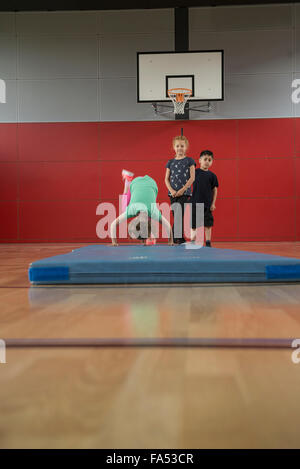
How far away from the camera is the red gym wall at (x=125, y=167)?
6.21 metres

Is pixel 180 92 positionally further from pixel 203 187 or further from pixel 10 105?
pixel 10 105

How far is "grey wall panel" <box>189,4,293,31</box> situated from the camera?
6.13m

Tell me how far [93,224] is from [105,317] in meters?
5.31

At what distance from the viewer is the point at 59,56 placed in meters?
6.30

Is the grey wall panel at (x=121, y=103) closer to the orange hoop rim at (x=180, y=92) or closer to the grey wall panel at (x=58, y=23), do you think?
the orange hoop rim at (x=180, y=92)

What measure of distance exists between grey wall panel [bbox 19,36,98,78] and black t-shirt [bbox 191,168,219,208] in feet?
Result: 11.0

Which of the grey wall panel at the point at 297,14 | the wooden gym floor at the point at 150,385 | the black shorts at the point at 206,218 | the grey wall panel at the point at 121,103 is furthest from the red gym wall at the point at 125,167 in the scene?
the wooden gym floor at the point at 150,385

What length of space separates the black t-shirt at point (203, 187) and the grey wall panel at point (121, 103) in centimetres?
253

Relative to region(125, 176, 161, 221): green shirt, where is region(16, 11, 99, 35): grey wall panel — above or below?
above

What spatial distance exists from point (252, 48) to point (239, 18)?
55 cm

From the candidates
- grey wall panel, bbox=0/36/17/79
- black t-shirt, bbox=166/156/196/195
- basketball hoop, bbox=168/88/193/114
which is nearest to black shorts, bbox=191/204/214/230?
black t-shirt, bbox=166/156/196/195

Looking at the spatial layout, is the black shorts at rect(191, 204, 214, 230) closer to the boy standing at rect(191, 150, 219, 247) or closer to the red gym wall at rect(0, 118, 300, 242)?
the boy standing at rect(191, 150, 219, 247)

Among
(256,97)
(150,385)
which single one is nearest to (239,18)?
(256,97)
